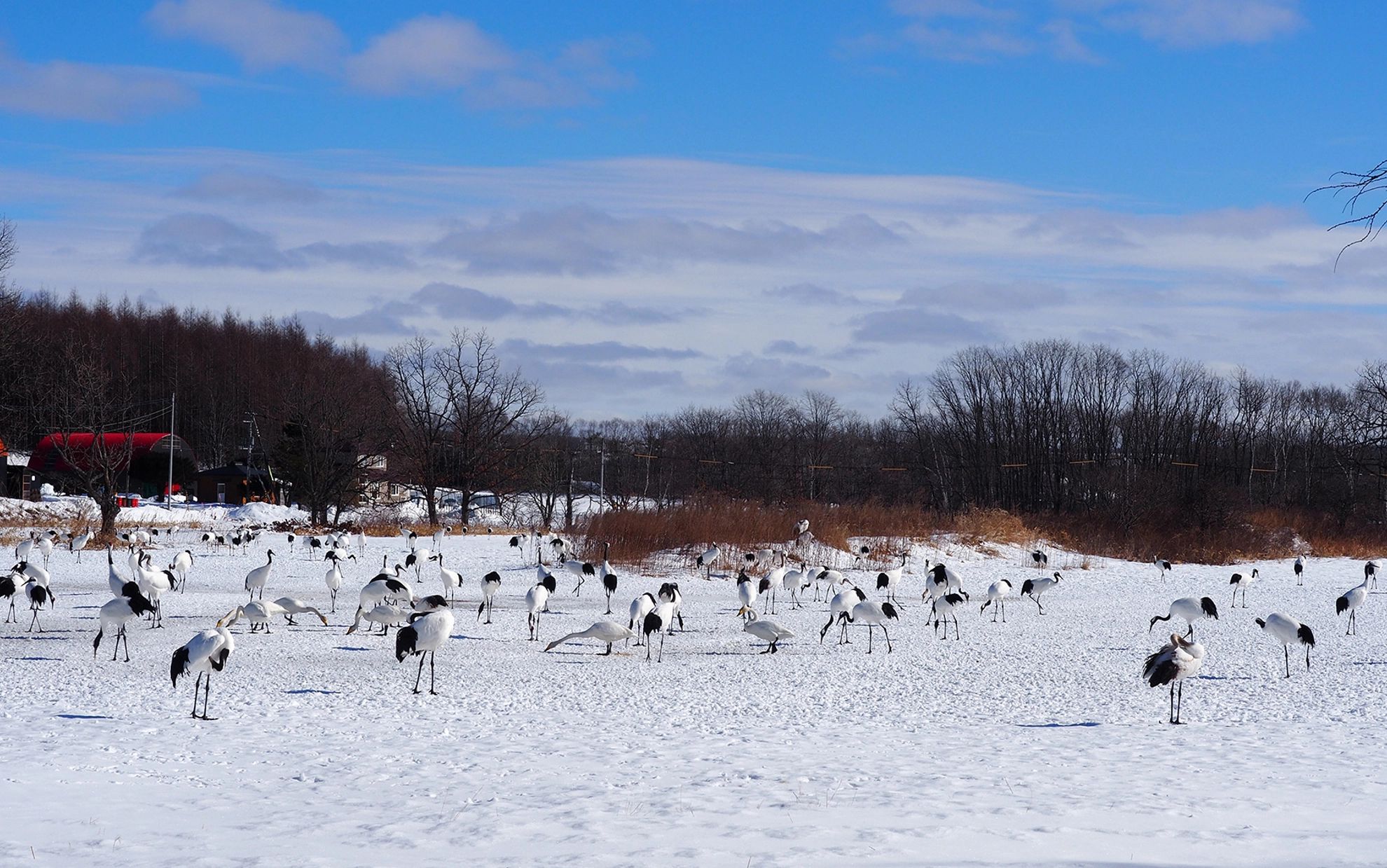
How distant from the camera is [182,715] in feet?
33.1

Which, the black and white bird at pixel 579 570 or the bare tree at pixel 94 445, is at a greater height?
the bare tree at pixel 94 445

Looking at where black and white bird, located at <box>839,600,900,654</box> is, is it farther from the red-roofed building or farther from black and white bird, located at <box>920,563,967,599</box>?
the red-roofed building

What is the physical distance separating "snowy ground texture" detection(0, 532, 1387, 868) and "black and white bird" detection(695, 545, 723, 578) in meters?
10.2

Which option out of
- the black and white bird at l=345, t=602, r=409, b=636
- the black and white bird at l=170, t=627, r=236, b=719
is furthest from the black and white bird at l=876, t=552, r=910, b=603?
the black and white bird at l=170, t=627, r=236, b=719

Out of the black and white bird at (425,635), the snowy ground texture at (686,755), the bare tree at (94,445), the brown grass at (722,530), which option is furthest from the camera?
the bare tree at (94,445)

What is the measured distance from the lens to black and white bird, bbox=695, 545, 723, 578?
2691 cm

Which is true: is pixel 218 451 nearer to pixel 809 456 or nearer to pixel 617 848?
pixel 809 456

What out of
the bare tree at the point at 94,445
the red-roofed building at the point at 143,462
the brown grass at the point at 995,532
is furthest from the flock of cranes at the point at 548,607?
the red-roofed building at the point at 143,462

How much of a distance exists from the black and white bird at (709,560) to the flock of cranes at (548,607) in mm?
50

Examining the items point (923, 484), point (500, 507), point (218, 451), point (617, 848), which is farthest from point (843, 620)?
point (218, 451)

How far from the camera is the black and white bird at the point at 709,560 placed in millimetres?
26909

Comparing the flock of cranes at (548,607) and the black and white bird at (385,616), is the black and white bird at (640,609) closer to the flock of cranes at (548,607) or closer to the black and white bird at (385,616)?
the flock of cranes at (548,607)

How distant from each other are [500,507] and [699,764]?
4416 cm

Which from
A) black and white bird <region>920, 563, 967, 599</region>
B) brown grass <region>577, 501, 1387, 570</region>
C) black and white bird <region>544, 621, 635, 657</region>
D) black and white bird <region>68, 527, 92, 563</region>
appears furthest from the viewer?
brown grass <region>577, 501, 1387, 570</region>
